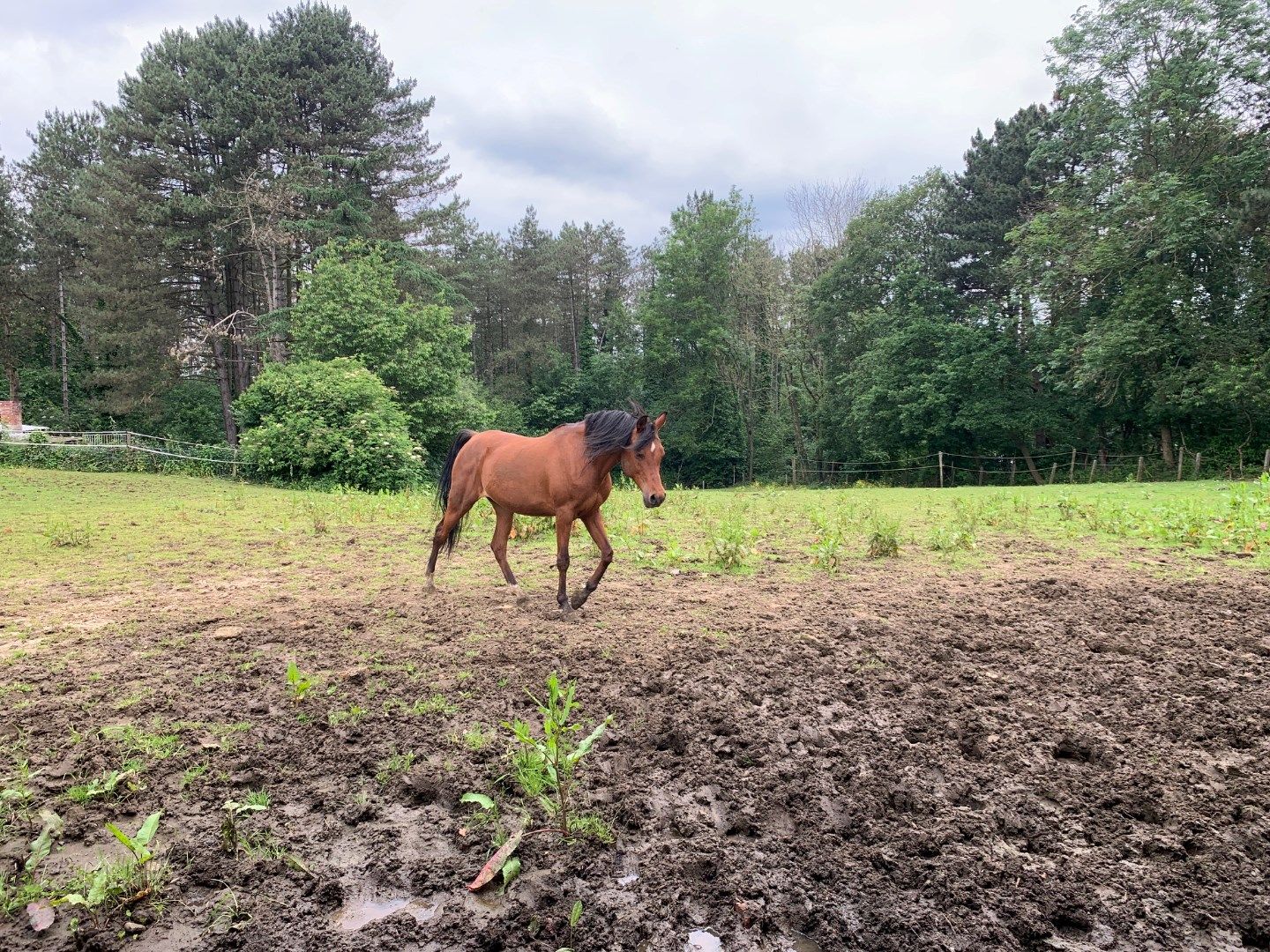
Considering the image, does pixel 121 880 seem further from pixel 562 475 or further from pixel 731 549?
pixel 731 549

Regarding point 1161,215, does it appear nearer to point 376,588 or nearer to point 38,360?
point 376,588

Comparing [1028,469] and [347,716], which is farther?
[1028,469]

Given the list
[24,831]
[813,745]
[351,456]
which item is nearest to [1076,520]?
[813,745]

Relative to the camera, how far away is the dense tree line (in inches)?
832

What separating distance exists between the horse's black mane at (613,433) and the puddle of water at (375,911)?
11.5 feet

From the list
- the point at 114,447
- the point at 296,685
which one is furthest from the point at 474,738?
the point at 114,447

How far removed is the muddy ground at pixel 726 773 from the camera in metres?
2.00

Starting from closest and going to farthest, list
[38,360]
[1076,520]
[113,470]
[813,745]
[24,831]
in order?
[24,831]
[813,745]
[1076,520]
[113,470]
[38,360]

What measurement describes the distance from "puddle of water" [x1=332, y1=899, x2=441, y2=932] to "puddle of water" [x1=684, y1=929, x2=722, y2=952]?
772mm

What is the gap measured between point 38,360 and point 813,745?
155 ft

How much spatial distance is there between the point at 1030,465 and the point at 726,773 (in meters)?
28.4

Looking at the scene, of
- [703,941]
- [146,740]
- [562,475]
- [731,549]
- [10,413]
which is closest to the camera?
[703,941]

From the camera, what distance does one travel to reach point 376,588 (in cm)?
611

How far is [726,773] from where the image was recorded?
2.82m
